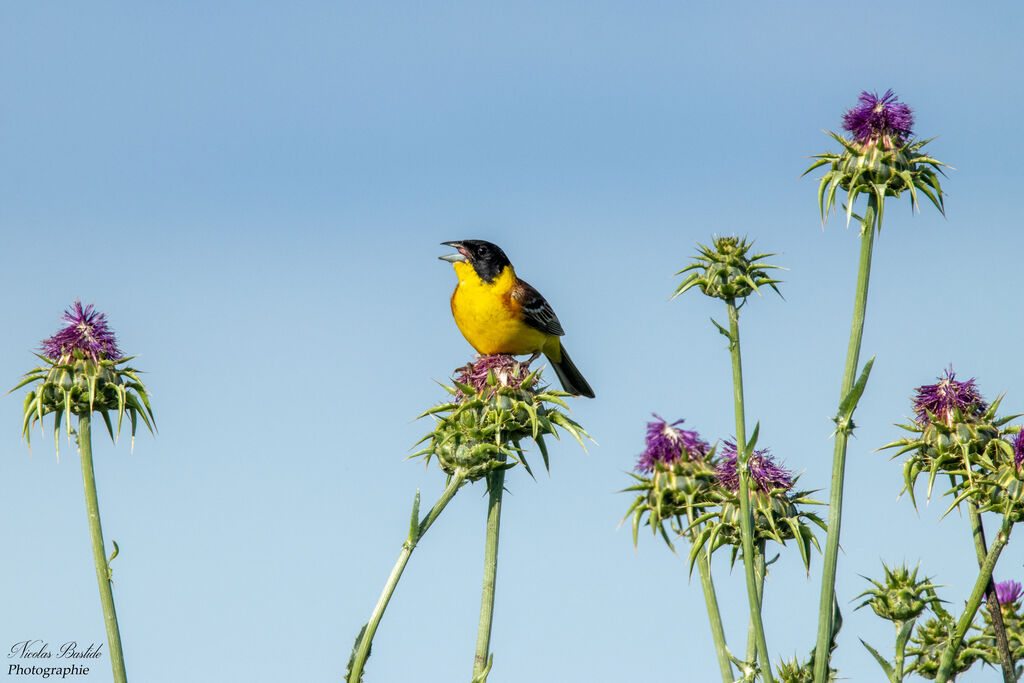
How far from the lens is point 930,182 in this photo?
749 centimetres

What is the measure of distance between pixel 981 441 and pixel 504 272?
6784 millimetres

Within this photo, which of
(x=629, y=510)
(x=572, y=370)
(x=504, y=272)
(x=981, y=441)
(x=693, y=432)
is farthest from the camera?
(x=572, y=370)

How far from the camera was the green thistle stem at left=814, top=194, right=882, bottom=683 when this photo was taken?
5.95m

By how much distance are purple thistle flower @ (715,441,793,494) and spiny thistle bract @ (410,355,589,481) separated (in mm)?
1506

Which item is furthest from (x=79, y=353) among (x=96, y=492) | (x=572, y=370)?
(x=572, y=370)

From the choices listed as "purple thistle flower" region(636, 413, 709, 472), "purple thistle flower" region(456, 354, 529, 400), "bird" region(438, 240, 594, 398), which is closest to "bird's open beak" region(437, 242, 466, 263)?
"bird" region(438, 240, 594, 398)

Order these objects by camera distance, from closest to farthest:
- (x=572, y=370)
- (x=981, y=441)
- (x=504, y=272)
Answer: (x=981, y=441) < (x=504, y=272) < (x=572, y=370)

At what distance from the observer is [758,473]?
23.7 feet

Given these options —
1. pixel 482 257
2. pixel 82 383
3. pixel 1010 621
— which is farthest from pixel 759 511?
pixel 482 257

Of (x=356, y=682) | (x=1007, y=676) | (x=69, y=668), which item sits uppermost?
(x=69, y=668)

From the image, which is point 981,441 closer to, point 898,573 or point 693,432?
point 898,573

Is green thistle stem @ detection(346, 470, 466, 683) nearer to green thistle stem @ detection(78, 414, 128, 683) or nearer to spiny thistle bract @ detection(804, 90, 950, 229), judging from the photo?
green thistle stem @ detection(78, 414, 128, 683)

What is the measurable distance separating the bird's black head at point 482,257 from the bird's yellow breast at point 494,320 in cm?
17

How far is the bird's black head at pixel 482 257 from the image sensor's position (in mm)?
13586
